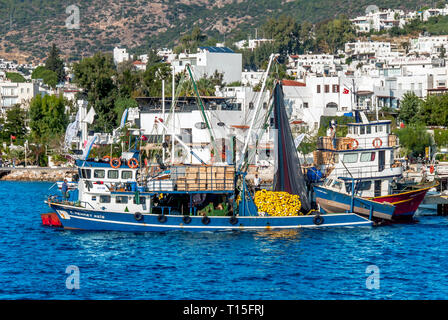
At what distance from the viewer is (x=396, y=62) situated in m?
138

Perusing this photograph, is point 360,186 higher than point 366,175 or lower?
lower

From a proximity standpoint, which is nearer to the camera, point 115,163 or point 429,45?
point 115,163

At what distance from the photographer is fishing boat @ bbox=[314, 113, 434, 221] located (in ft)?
163

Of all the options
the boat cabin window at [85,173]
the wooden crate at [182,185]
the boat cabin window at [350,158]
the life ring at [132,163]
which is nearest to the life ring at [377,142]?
the boat cabin window at [350,158]

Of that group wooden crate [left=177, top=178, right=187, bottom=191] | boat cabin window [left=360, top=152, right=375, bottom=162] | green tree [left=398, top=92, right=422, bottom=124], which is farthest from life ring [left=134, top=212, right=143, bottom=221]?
green tree [left=398, top=92, right=422, bottom=124]

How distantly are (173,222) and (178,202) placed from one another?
218 cm

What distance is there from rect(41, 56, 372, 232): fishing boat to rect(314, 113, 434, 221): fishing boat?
Result: 4.34 feet

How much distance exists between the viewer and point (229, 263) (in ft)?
127

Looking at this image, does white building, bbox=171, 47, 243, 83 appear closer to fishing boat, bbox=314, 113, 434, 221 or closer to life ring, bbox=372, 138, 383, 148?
fishing boat, bbox=314, 113, 434, 221

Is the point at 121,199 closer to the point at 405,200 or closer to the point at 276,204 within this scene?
the point at 276,204

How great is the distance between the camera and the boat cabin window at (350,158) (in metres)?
51.5

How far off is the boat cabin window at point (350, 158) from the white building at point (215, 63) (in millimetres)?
67232

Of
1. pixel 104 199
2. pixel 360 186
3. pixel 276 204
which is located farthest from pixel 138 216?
pixel 360 186
